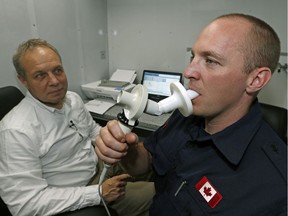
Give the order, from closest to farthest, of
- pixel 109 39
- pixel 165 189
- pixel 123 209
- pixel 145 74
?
1. pixel 165 189
2. pixel 123 209
3. pixel 145 74
4. pixel 109 39

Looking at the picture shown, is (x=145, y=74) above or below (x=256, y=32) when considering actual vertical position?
below

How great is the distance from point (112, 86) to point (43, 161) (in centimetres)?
102

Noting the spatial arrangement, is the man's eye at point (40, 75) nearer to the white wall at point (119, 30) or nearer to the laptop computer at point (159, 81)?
the white wall at point (119, 30)

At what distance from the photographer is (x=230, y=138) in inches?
28.6

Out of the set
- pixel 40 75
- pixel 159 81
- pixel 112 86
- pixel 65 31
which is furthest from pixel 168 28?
pixel 40 75

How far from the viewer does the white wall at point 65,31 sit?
1400 mm

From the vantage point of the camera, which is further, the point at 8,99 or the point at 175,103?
the point at 8,99

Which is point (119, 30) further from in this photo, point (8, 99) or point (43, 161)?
point (43, 161)

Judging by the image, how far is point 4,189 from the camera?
973 mm

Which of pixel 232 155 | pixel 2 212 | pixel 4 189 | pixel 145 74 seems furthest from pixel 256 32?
pixel 145 74

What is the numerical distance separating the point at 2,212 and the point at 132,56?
169 cm

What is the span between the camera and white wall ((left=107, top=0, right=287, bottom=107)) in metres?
1.64

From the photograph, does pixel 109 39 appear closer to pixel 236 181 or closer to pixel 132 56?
pixel 132 56

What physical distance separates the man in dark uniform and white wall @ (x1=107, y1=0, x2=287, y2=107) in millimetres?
1084
